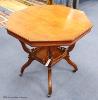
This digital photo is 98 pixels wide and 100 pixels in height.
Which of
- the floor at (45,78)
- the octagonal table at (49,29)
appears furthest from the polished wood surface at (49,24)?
the floor at (45,78)

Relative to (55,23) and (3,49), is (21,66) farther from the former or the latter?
(55,23)

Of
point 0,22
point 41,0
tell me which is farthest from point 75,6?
point 0,22

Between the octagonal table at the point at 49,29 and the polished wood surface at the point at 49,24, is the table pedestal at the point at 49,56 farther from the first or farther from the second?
the polished wood surface at the point at 49,24

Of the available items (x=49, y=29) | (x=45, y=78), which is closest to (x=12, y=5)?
(x=45, y=78)

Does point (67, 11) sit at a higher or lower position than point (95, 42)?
higher

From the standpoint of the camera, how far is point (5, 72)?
6.08 feet

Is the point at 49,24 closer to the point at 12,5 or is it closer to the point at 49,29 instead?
the point at 49,29

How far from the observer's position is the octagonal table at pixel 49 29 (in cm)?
131

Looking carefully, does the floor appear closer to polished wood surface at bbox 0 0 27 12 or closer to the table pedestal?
the table pedestal

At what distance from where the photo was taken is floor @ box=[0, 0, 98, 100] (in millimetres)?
1625

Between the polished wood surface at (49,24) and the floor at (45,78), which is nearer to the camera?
the polished wood surface at (49,24)

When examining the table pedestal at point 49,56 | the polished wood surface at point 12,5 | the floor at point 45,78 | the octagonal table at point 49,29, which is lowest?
the polished wood surface at point 12,5

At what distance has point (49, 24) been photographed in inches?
58.1

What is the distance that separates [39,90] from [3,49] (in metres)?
0.72
